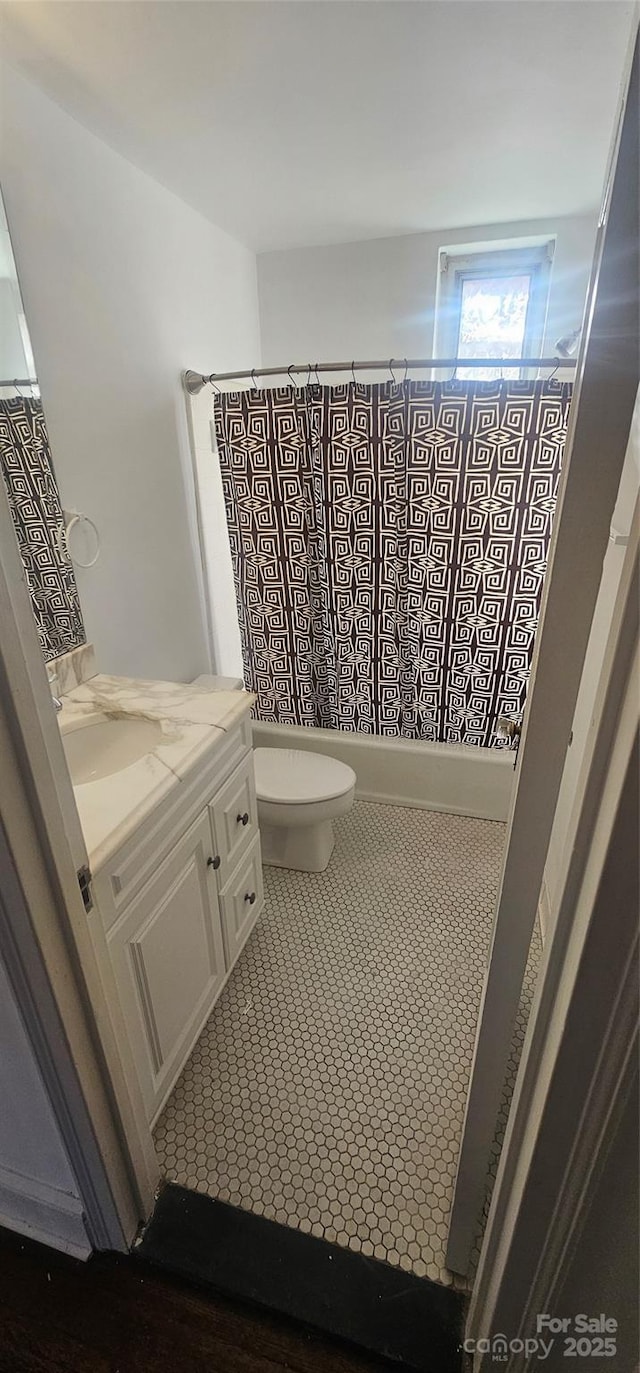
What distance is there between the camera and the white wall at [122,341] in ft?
4.82

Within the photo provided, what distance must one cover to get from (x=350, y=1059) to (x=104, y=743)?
1.08 m

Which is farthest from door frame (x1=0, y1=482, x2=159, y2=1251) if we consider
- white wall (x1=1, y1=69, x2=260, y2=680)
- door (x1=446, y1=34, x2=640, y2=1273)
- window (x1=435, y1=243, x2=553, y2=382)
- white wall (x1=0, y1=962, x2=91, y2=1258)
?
window (x1=435, y1=243, x2=553, y2=382)

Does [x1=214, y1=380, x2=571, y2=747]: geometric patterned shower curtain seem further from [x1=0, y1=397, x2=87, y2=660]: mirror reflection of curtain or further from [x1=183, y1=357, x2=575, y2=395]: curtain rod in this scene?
[x1=0, y1=397, x2=87, y2=660]: mirror reflection of curtain

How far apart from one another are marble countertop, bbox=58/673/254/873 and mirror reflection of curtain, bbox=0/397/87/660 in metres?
0.20

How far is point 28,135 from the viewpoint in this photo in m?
1.39

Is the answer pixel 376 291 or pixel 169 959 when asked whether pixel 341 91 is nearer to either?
pixel 376 291

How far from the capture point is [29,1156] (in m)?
1.03

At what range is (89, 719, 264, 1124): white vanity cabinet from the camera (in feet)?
3.50

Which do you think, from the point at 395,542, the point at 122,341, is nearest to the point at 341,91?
the point at 122,341

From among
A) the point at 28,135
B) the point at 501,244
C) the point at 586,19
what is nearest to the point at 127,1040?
A: the point at 28,135

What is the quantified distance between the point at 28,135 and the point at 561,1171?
2.29 meters

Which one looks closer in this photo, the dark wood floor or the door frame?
the door frame

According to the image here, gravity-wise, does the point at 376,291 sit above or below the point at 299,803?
above

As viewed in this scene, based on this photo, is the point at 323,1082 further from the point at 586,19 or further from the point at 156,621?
the point at 586,19
